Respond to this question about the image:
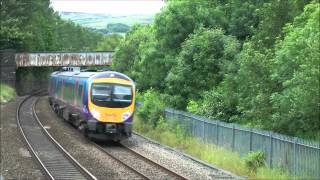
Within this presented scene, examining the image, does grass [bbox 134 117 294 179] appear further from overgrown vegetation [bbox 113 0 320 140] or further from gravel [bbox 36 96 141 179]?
gravel [bbox 36 96 141 179]

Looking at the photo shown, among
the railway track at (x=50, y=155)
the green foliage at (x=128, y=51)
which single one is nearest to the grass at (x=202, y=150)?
the railway track at (x=50, y=155)

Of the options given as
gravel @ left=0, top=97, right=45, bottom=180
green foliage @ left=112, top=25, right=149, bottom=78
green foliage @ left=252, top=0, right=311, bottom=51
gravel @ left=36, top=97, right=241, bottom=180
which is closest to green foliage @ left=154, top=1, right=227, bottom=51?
gravel @ left=36, top=97, right=241, bottom=180

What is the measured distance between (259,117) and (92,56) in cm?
5040

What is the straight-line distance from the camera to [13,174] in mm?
16859

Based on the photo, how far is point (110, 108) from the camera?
23766 millimetres

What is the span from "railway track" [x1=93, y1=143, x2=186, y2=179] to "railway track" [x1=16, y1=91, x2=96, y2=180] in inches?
65.6

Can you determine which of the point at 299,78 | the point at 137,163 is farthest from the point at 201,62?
the point at 299,78

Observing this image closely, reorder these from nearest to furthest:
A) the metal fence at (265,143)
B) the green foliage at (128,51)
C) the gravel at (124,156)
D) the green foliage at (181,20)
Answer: the metal fence at (265,143)
the gravel at (124,156)
the green foliage at (181,20)
the green foliage at (128,51)

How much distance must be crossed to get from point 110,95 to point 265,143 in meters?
8.38

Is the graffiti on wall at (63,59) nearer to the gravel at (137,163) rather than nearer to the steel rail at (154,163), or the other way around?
the gravel at (137,163)

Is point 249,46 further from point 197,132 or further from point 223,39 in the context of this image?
point 223,39

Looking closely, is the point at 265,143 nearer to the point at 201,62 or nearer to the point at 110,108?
the point at 110,108

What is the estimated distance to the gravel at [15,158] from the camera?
664 inches

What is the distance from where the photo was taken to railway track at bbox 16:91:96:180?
1698 cm
